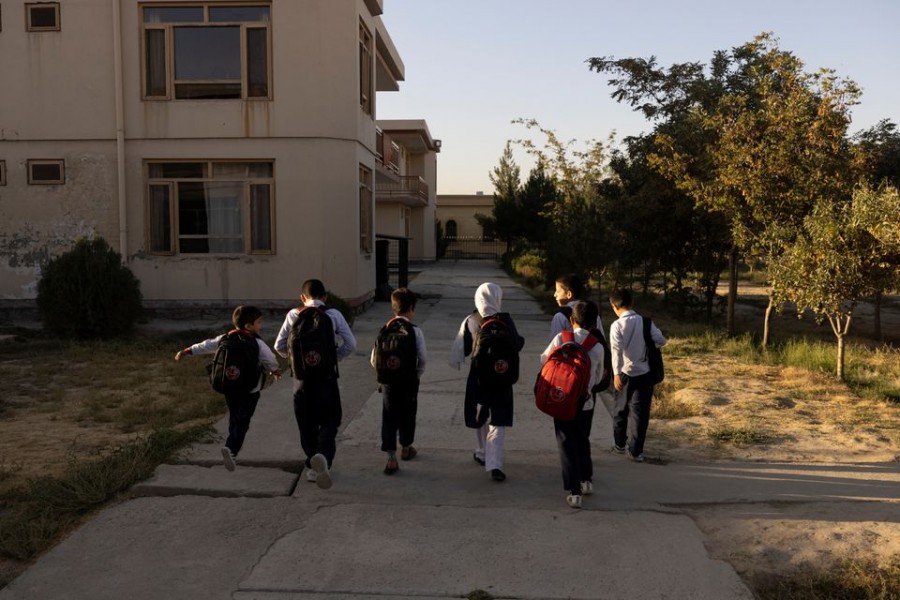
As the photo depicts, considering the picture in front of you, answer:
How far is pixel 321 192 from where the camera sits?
1461 centimetres

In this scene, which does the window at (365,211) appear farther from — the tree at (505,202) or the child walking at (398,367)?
the tree at (505,202)

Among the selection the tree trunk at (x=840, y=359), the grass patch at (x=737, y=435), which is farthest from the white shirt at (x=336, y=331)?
the tree trunk at (x=840, y=359)

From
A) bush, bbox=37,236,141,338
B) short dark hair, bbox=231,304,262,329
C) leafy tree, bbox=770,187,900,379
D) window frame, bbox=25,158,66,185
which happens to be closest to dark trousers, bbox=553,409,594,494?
short dark hair, bbox=231,304,262,329

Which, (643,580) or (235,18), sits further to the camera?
(235,18)

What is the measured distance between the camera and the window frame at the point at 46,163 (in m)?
14.4

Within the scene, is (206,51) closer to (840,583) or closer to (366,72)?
(366,72)

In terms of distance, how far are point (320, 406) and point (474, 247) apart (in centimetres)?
5394

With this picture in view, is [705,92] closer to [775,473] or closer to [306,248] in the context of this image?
[306,248]

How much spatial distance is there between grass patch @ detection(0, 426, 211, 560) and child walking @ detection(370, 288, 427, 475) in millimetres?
1795

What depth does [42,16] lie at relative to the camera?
47.0 feet

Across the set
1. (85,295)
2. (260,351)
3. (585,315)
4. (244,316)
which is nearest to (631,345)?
(585,315)

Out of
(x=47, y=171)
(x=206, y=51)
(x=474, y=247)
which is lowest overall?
(x=474, y=247)

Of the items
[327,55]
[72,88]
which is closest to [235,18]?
[327,55]

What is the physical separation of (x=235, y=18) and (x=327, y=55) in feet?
5.89
